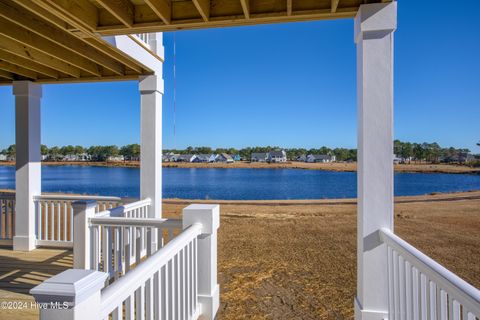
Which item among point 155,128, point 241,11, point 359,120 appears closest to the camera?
point 359,120

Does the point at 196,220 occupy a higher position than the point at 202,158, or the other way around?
the point at 202,158

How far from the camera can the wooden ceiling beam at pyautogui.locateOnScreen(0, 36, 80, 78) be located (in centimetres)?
330

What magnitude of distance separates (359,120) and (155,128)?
2.97 m

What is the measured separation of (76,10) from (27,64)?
2.05 m

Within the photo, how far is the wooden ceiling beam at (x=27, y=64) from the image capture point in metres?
3.69

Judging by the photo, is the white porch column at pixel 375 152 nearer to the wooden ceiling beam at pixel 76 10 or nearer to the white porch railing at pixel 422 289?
the white porch railing at pixel 422 289

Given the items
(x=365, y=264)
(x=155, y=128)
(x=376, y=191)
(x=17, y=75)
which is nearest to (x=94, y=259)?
(x=155, y=128)

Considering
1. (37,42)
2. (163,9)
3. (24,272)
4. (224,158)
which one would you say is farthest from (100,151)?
(163,9)

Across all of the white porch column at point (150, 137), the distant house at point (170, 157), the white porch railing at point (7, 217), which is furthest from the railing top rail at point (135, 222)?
the distant house at point (170, 157)

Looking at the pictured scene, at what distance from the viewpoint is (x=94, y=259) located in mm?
3104

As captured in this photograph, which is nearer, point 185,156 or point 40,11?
point 40,11

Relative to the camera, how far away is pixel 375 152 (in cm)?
229

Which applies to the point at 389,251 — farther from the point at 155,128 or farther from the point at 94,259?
the point at 155,128

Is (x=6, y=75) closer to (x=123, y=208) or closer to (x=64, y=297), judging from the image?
(x=123, y=208)
